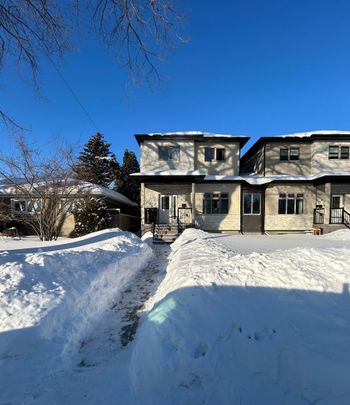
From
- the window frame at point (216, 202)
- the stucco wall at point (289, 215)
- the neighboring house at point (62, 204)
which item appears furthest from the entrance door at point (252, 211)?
the neighboring house at point (62, 204)

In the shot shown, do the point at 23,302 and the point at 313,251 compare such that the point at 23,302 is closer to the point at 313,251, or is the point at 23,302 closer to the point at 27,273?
the point at 27,273

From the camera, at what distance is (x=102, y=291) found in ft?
17.6

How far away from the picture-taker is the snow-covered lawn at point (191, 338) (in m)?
2.41

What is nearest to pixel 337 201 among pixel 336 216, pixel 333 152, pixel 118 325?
pixel 336 216

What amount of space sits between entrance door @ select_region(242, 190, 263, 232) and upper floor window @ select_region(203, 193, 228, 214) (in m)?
1.62

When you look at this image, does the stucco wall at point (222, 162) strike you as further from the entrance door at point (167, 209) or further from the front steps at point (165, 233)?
the front steps at point (165, 233)

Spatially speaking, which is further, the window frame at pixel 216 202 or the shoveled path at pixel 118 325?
the window frame at pixel 216 202

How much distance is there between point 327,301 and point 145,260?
674 centimetres

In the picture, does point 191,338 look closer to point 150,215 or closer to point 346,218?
point 150,215

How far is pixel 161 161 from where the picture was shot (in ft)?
59.2

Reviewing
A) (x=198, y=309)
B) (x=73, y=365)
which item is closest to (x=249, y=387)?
(x=198, y=309)

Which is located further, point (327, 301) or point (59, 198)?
point (59, 198)

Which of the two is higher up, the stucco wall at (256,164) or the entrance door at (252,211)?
the stucco wall at (256,164)

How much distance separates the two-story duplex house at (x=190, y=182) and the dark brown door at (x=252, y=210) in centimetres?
83
